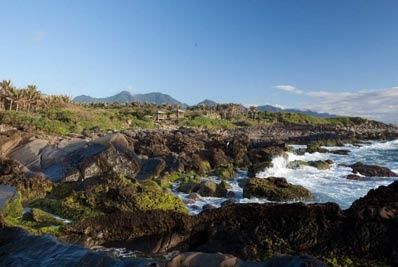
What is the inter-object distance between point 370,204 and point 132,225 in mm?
4646

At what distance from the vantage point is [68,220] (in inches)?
481

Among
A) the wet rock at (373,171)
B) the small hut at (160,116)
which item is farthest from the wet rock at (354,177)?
the small hut at (160,116)

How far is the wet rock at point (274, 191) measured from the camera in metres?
19.0

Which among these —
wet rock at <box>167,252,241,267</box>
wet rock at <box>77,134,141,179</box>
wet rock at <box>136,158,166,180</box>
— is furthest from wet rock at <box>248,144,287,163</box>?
wet rock at <box>167,252,241,267</box>

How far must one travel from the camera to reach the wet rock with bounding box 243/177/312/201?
1897 centimetres

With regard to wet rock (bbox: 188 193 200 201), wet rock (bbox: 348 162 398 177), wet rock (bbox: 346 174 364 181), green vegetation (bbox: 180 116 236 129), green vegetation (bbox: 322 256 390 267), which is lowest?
wet rock (bbox: 188 193 200 201)

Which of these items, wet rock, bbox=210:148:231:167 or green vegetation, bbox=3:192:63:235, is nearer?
green vegetation, bbox=3:192:63:235

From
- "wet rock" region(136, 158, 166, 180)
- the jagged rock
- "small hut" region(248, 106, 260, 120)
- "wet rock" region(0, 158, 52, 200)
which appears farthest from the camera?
"small hut" region(248, 106, 260, 120)

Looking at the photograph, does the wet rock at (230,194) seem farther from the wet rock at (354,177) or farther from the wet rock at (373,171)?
the wet rock at (373,171)

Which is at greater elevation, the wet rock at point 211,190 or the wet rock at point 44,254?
the wet rock at point 44,254

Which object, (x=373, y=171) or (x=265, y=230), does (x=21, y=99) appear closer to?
(x=373, y=171)

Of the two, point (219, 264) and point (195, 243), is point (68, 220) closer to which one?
point (195, 243)

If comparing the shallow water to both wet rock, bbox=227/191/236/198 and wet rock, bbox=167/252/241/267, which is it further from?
wet rock, bbox=167/252/241/267

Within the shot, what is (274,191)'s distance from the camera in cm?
1922
